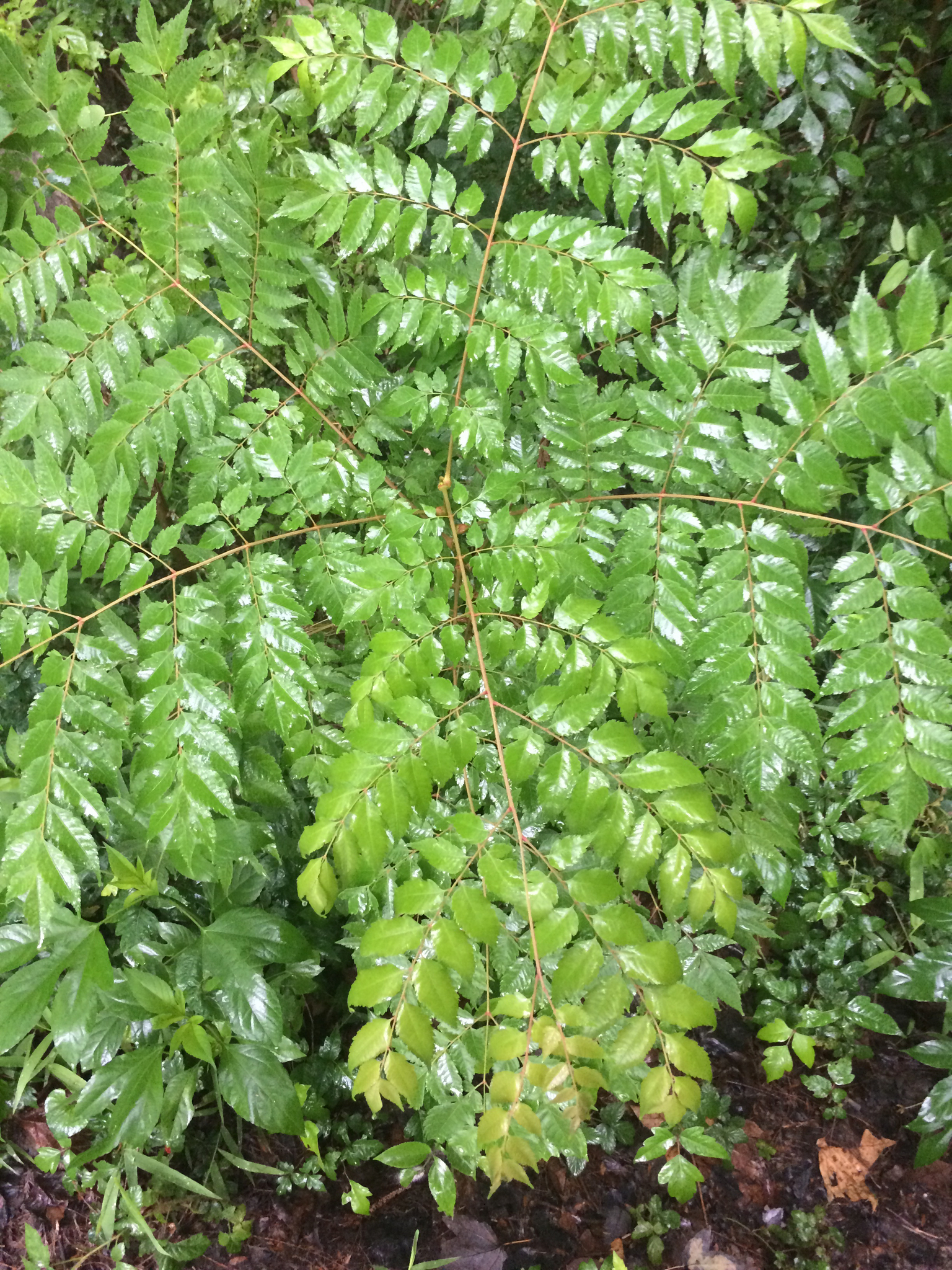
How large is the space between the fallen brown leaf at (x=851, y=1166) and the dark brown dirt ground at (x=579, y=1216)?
0.02 metres

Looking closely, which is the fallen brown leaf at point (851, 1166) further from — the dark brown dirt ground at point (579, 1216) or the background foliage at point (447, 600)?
the background foliage at point (447, 600)

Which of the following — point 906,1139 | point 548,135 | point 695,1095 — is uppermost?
point 548,135

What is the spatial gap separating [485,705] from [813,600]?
123 cm

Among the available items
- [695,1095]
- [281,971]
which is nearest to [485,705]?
[695,1095]

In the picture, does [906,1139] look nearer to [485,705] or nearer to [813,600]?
[813,600]

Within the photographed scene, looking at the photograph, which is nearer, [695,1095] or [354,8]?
[695,1095]

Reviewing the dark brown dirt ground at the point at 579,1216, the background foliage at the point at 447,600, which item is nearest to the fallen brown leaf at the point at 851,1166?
the dark brown dirt ground at the point at 579,1216

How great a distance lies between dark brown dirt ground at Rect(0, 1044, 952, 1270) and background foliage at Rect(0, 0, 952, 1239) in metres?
0.19

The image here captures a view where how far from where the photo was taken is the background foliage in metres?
1.14

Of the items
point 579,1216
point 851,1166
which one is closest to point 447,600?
point 579,1216

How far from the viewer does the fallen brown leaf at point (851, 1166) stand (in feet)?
6.70

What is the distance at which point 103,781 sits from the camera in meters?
1.26

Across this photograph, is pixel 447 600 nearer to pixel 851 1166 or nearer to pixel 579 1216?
pixel 579 1216

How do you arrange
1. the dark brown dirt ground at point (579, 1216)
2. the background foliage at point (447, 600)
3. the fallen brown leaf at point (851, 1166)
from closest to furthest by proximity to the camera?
the background foliage at point (447, 600)
the dark brown dirt ground at point (579, 1216)
the fallen brown leaf at point (851, 1166)
